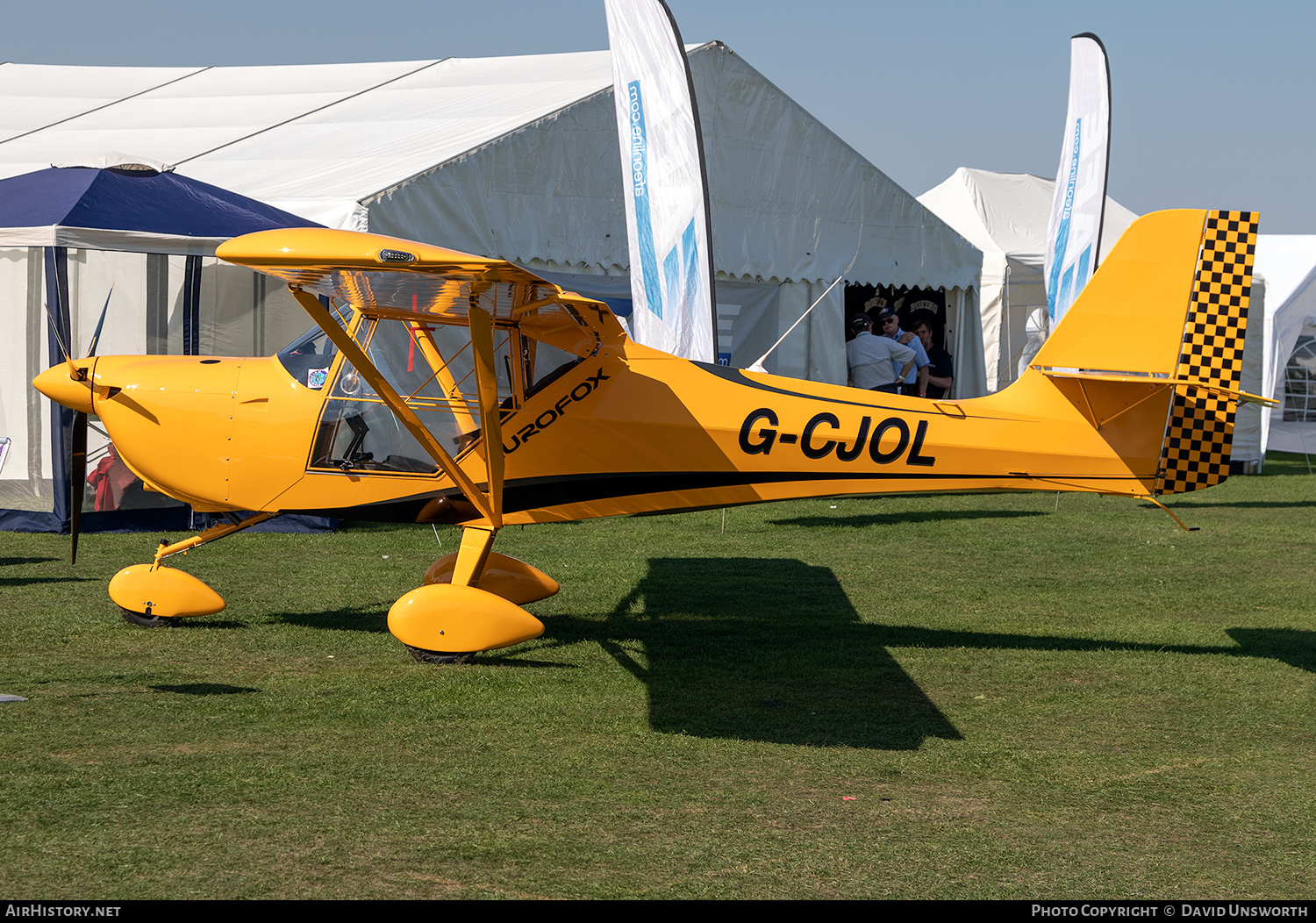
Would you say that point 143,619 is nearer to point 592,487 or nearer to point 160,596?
point 160,596

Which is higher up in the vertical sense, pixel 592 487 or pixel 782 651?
pixel 592 487

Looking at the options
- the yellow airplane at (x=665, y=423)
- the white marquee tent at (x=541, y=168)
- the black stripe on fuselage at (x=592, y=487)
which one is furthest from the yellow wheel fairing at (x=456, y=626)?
the white marquee tent at (x=541, y=168)

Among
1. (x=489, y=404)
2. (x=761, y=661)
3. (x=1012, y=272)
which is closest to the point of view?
(x=489, y=404)

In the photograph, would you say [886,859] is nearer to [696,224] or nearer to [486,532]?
[486,532]

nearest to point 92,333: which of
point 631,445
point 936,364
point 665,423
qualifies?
point 631,445

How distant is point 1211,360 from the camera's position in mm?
6504

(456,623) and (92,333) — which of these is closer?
(456,623)

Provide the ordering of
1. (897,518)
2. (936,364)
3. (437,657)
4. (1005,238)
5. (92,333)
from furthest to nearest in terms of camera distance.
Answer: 1. (1005,238)
2. (936,364)
3. (897,518)
4. (92,333)
5. (437,657)

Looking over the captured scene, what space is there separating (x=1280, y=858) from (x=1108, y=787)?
31.5 inches

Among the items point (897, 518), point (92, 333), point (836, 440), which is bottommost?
point (897, 518)

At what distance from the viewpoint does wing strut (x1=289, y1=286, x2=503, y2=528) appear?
5.58m

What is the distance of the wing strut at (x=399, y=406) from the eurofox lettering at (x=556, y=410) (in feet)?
1.28

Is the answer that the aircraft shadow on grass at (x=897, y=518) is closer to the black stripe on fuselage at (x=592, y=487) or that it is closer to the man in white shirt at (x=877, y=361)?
the man in white shirt at (x=877, y=361)

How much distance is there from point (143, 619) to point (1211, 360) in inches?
251
